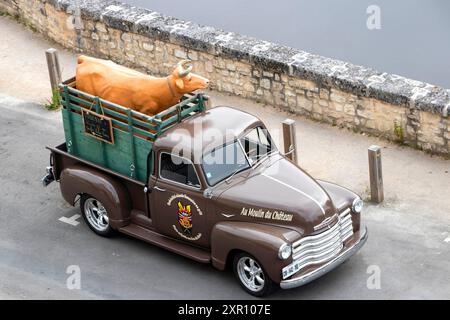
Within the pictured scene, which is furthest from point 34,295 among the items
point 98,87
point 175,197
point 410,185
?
point 410,185

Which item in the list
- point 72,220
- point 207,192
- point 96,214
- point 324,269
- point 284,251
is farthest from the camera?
point 72,220

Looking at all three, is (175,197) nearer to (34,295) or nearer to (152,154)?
(152,154)

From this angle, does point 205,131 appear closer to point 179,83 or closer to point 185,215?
point 179,83

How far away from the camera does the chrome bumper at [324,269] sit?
38.5 feet

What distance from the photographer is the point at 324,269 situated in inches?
470

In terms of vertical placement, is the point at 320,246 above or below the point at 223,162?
below

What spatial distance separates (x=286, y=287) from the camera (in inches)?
463

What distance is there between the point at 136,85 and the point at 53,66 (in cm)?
416

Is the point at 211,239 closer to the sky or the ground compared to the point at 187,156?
closer to the ground

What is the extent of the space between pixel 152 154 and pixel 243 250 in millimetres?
1782

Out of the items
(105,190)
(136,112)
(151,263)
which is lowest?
(151,263)

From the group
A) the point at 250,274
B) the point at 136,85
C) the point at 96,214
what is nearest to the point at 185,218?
the point at 250,274

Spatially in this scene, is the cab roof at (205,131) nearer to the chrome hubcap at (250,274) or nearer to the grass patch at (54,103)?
the chrome hubcap at (250,274)

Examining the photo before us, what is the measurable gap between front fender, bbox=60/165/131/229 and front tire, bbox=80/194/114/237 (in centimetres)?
14
